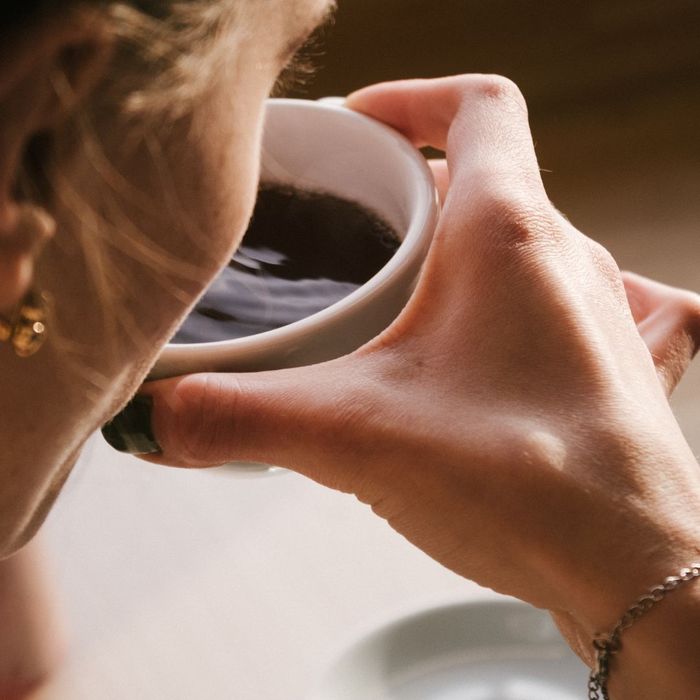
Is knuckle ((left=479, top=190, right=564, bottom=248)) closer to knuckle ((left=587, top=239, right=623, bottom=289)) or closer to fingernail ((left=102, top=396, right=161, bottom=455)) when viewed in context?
knuckle ((left=587, top=239, right=623, bottom=289))

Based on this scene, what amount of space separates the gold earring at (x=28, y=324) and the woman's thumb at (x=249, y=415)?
70 millimetres

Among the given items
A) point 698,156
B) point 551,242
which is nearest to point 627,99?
point 698,156

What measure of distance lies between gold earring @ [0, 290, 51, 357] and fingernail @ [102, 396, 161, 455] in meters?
0.08

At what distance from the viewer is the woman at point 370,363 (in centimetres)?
25

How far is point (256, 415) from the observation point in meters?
0.34

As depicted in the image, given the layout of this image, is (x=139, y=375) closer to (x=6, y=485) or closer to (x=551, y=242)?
(x=6, y=485)

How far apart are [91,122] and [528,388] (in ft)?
0.60

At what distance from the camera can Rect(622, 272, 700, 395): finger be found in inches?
17.7

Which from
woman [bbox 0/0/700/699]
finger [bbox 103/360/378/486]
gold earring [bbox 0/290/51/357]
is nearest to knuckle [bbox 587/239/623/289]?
woman [bbox 0/0/700/699]

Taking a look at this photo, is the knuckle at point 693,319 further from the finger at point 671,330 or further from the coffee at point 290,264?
the coffee at point 290,264

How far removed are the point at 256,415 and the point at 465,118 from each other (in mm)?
185

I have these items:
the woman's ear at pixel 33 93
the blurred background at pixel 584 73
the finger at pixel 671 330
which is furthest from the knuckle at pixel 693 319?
the woman's ear at pixel 33 93

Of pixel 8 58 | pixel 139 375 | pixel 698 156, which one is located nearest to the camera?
pixel 8 58

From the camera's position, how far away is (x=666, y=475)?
0.34 meters
